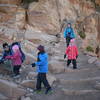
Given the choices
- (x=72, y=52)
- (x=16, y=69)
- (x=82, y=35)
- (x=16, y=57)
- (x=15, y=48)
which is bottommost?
(x=16, y=69)

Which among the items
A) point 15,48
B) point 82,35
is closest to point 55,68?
point 15,48

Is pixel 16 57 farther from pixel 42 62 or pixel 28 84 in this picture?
pixel 42 62

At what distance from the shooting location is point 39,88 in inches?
367

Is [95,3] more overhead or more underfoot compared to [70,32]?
more overhead

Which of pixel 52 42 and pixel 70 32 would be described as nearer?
pixel 70 32

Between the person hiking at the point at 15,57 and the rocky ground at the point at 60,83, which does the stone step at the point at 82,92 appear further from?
the person hiking at the point at 15,57

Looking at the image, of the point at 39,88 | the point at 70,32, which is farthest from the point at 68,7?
the point at 39,88

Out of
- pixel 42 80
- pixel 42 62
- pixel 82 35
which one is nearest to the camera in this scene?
pixel 42 62

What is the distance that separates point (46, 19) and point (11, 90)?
9661 millimetres

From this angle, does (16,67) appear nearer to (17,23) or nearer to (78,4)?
(17,23)

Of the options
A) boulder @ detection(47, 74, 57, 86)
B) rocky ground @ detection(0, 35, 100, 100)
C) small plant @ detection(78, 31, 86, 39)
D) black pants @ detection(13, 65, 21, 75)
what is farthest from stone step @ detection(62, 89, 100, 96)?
small plant @ detection(78, 31, 86, 39)

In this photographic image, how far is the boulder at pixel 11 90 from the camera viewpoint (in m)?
9.14

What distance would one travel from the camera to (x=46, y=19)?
18.2m

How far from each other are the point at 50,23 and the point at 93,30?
363cm
